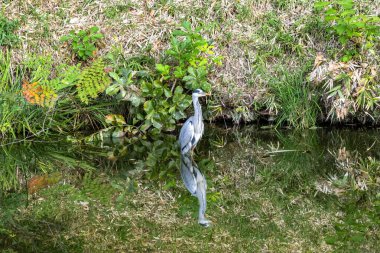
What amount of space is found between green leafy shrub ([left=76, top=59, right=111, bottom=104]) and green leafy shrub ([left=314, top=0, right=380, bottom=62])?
3.07 meters

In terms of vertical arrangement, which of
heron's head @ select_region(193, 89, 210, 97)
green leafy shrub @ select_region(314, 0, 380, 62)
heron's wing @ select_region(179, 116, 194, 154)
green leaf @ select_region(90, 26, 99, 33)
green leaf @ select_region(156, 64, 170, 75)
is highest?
green leafy shrub @ select_region(314, 0, 380, 62)

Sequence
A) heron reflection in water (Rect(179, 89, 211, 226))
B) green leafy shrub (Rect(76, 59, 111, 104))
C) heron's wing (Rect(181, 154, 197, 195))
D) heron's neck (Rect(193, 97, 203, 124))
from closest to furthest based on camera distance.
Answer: heron reflection in water (Rect(179, 89, 211, 226)) < heron's wing (Rect(181, 154, 197, 195)) < heron's neck (Rect(193, 97, 203, 124)) < green leafy shrub (Rect(76, 59, 111, 104))

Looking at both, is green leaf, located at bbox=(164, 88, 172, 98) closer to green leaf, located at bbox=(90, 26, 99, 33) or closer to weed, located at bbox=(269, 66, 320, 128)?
green leaf, located at bbox=(90, 26, 99, 33)

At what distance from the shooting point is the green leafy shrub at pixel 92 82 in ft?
29.9

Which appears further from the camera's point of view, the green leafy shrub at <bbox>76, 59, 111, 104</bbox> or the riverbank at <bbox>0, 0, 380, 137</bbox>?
the riverbank at <bbox>0, 0, 380, 137</bbox>

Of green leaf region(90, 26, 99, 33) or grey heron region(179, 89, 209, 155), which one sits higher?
green leaf region(90, 26, 99, 33)

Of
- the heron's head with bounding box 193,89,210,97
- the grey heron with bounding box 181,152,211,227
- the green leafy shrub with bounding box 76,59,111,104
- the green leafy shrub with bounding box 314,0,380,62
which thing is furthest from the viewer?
the green leafy shrub with bounding box 314,0,380,62

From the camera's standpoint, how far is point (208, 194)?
23.5ft

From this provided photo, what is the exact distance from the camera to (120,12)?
35.6ft

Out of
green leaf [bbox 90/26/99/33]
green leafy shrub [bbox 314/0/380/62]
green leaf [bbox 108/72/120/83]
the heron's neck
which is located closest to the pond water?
the heron's neck

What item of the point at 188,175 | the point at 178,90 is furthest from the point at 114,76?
the point at 188,175

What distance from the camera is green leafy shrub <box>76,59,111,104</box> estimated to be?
9.11m

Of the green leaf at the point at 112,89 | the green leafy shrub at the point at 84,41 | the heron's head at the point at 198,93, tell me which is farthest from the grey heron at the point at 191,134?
the green leafy shrub at the point at 84,41

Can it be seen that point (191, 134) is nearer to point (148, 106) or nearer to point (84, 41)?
point (148, 106)
